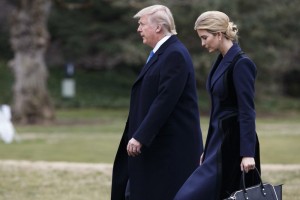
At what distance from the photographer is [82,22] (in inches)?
1382

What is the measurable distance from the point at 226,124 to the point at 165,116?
21.0 inches

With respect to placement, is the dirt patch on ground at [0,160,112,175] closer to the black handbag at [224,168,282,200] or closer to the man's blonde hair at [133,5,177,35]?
the man's blonde hair at [133,5,177,35]

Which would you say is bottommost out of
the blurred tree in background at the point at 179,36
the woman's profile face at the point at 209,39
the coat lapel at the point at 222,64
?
the blurred tree in background at the point at 179,36

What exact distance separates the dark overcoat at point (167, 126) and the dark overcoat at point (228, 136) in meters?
0.41

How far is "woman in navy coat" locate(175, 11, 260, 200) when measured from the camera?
5336mm

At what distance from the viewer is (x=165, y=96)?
5.81 m

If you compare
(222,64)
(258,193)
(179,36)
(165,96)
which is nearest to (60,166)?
(165,96)

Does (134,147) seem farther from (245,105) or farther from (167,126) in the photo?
(245,105)

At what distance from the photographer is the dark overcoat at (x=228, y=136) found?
5.34m

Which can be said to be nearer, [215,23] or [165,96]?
[215,23]

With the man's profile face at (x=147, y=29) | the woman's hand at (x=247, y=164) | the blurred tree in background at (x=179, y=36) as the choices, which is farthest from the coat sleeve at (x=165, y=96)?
the blurred tree in background at (x=179, y=36)

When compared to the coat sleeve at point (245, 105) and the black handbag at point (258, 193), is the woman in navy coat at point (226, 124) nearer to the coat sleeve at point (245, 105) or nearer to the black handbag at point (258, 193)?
the coat sleeve at point (245, 105)

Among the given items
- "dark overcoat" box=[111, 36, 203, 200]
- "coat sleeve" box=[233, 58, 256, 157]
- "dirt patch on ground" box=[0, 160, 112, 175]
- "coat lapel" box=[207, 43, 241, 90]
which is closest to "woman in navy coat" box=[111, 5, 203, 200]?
"dark overcoat" box=[111, 36, 203, 200]

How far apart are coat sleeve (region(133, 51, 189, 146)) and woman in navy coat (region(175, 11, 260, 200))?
13.8 inches
